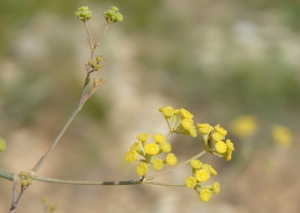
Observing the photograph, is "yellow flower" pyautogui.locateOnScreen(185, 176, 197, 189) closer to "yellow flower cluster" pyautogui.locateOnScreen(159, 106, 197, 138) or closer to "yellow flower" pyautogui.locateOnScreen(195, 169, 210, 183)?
"yellow flower" pyautogui.locateOnScreen(195, 169, 210, 183)

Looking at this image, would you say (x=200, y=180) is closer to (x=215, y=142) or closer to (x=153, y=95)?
(x=215, y=142)

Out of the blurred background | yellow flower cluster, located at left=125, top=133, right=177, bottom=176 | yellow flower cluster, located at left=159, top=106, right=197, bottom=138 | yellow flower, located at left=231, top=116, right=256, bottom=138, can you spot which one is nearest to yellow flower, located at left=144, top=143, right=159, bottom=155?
yellow flower cluster, located at left=125, top=133, right=177, bottom=176

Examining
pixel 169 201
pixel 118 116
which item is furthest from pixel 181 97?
pixel 169 201

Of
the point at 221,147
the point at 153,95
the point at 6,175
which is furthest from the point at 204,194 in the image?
the point at 153,95

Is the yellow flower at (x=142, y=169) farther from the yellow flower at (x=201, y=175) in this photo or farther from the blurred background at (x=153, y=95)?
the blurred background at (x=153, y=95)

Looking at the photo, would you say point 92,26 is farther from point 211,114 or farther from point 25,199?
Answer: point 25,199

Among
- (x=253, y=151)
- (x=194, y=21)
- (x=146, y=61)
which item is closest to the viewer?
(x=253, y=151)
